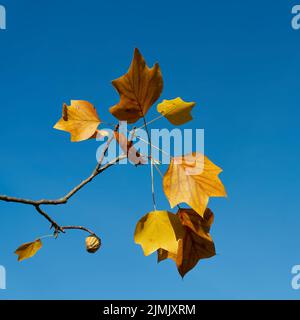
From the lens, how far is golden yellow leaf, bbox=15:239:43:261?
83cm

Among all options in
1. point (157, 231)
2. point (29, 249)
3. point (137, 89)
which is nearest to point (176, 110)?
point (137, 89)

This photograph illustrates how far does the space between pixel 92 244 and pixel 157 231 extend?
21 centimetres

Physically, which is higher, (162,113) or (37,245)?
(162,113)

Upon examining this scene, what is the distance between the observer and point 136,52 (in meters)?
0.61

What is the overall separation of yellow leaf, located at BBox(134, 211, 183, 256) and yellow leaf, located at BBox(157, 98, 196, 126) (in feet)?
0.61

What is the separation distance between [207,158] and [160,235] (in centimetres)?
15

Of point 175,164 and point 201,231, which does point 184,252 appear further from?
point 175,164

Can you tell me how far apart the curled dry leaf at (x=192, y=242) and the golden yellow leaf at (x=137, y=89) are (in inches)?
7.8

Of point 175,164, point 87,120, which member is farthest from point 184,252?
point 87,120

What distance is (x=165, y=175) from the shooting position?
64cm

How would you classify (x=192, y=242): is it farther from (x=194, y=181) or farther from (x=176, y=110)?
(x=176, y=110)

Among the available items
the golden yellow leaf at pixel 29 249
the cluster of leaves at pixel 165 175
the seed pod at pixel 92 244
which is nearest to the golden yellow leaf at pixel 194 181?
the cluster of leaves at pixel 165 175

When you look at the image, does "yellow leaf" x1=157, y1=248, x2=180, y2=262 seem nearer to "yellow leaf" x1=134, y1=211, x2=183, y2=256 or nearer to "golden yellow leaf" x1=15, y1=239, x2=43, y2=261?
"yellow leaf" x1=134, y1=211, x2=183, y2=256

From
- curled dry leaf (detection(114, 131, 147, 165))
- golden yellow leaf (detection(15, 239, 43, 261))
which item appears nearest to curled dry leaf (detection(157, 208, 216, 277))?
curled dry leaf (detection(114, 131, 147, 165))
